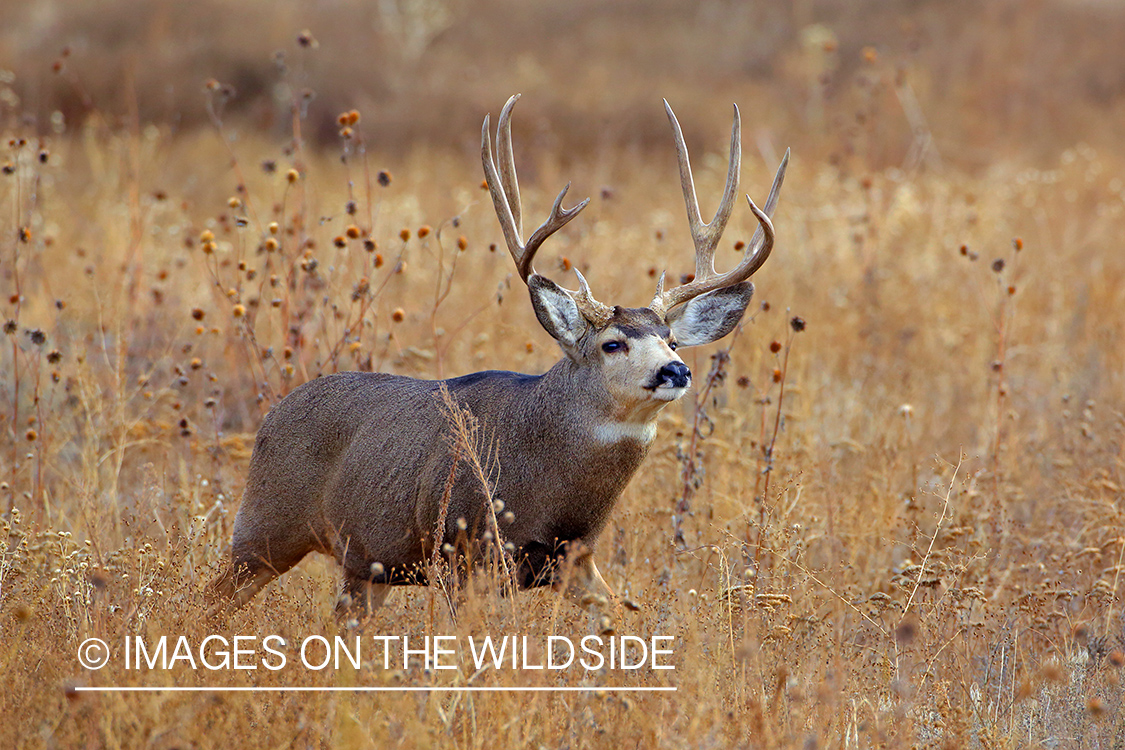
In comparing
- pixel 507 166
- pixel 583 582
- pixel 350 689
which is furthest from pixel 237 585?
pixel 507 166

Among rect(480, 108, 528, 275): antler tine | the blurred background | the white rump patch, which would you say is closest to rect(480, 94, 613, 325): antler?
rect(480, 108, 528, 275): antler tine

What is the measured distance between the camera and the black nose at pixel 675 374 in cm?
432

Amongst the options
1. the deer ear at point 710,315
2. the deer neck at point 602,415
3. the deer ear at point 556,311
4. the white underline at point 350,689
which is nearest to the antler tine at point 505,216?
the deer ear at point 556,311

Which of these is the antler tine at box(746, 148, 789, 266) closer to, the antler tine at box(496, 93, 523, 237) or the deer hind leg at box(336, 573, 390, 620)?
the antler tine at box(496, 93, 523, 237)

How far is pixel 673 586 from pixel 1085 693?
5.43 ft

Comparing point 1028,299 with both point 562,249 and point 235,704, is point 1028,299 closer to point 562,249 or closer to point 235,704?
point 562,249

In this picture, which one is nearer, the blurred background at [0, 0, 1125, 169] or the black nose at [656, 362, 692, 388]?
the black nose at [656, 362, 692, 388]

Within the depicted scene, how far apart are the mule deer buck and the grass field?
0.67 feet

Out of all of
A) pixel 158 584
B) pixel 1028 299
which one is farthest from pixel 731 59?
pixel 158 584

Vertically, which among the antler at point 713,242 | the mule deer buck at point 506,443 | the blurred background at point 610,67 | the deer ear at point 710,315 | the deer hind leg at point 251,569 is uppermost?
the blurred background at point 610,67

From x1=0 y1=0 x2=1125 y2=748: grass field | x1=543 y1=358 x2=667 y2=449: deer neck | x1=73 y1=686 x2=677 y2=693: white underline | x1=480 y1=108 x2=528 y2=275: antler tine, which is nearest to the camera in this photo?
x1=73 y1=686 x2=677 y2=693: white underline

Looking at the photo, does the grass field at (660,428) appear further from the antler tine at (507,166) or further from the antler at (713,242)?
the antler at (713,242)

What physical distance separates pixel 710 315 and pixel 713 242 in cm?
31

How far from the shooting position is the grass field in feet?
12.4
